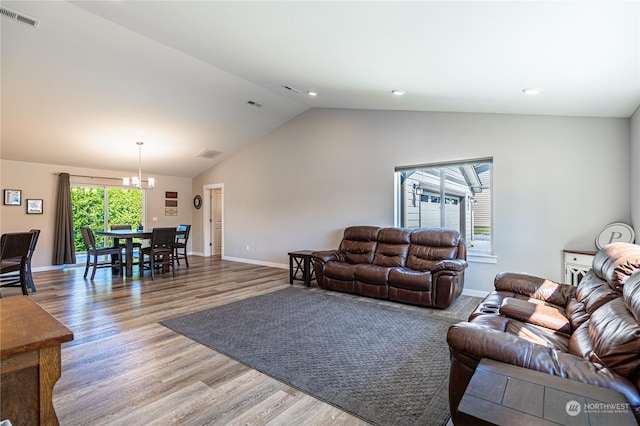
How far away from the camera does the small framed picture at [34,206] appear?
21.3 ft

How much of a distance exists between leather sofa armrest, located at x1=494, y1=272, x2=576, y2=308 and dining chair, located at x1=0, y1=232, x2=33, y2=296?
614 cm

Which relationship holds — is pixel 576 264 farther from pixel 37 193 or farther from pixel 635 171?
pixel 37 193

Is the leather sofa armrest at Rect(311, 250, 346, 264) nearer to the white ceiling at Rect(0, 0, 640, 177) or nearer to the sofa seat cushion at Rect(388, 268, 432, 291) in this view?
the sofa seat cushion at Rect(388, 268, 432, 291)

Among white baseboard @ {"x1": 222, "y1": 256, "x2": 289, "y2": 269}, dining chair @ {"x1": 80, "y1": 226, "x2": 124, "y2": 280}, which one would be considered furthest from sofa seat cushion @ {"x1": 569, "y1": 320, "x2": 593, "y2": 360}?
dining chair @ {"x1": 80, "y1": 226, "x2": 124, "y2": 280}

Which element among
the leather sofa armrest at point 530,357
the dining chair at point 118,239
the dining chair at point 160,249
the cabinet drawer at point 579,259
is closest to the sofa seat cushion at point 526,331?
the leather sofa armrest at point 530,357

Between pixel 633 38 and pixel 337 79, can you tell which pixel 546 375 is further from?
pixel 337 79

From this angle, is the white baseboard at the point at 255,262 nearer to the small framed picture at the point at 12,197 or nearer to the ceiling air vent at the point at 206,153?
the ceiling air vent at the point at 206,153

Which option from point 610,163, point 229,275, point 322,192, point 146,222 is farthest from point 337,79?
point 146,222

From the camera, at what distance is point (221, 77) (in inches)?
193

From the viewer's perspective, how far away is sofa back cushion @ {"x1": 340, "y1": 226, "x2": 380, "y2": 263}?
5.24 metres

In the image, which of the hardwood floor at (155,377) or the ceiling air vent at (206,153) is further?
the ceiling air vent at (206,153)

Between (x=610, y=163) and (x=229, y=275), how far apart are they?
6.10 meters

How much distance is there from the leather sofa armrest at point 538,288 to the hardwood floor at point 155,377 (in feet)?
3.11

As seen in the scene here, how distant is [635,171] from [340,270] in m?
3.72
